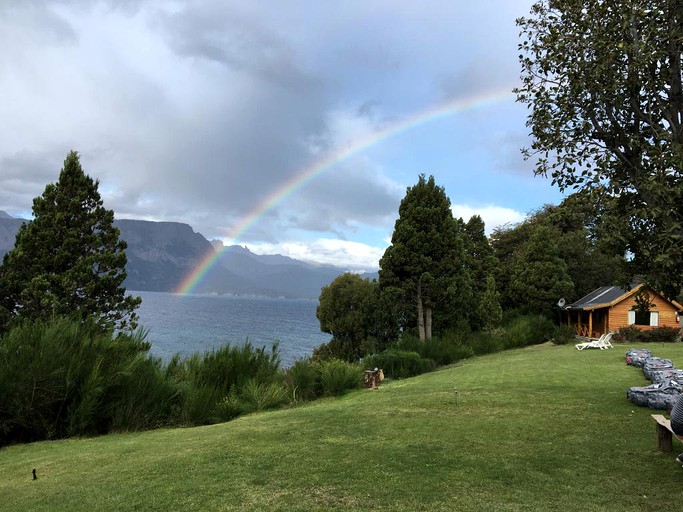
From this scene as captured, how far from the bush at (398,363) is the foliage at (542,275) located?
15716mm

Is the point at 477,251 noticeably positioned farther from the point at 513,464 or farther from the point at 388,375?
the point at 513,464

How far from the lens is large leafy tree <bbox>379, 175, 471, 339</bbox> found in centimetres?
2325

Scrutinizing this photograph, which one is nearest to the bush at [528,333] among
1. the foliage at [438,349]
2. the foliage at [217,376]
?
the foliage at [438,349]

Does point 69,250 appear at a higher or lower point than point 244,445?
higher

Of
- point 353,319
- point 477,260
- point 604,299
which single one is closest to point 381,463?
point 353,319

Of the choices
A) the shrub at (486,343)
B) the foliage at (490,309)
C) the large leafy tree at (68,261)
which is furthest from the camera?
the foliage at (490,309)

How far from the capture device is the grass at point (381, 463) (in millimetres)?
3557

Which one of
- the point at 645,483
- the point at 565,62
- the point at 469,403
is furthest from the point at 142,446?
the point at 565,62

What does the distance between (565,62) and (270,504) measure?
17.3 ft

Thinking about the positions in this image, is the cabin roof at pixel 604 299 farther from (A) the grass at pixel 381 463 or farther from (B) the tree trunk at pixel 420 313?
(A) the grass at pixel 381 463

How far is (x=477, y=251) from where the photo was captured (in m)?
32.5

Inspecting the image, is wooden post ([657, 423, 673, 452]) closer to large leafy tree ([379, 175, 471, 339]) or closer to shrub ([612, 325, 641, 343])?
large leafy tree ([379, 175, 471, 339])

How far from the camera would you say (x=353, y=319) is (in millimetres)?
28281

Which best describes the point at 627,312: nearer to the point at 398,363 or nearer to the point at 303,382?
the point at 398,363
